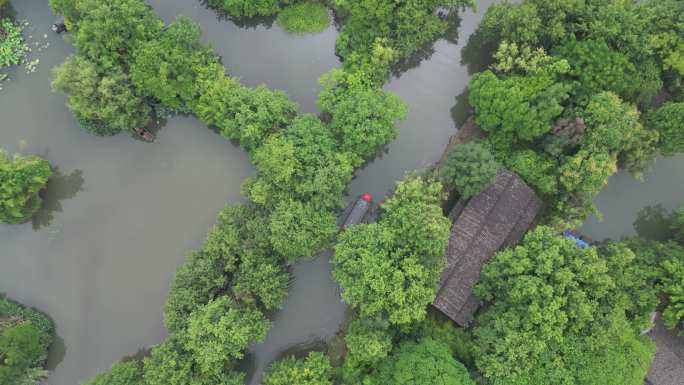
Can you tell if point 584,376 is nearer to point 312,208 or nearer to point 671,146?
point 671,146

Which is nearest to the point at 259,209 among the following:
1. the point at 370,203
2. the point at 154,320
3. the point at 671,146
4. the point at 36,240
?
the point at 370,203

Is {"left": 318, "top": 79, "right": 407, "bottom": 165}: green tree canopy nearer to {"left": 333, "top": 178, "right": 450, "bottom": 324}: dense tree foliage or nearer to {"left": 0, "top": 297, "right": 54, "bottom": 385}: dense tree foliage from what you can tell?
{"left": 333, "top": 178, "right": 450, "bottom": 324}: dense tree foliage

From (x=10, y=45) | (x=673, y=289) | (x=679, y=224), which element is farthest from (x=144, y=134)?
(x=679, y=224)

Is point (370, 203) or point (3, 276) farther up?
point (370, 203)

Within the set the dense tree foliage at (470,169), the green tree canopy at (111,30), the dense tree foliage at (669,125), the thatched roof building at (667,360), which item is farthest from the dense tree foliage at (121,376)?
the dense tree foliage at (669,125)

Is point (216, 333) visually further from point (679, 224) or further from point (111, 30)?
point (679, 224)

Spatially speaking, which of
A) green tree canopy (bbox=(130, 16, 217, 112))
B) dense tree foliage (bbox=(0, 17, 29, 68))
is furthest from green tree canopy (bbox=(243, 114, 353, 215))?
dense tree foliage (bbox=(0, 17, 29, 68))

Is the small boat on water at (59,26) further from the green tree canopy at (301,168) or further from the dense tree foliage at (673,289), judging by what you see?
the dense tree foliage at (673,289)
